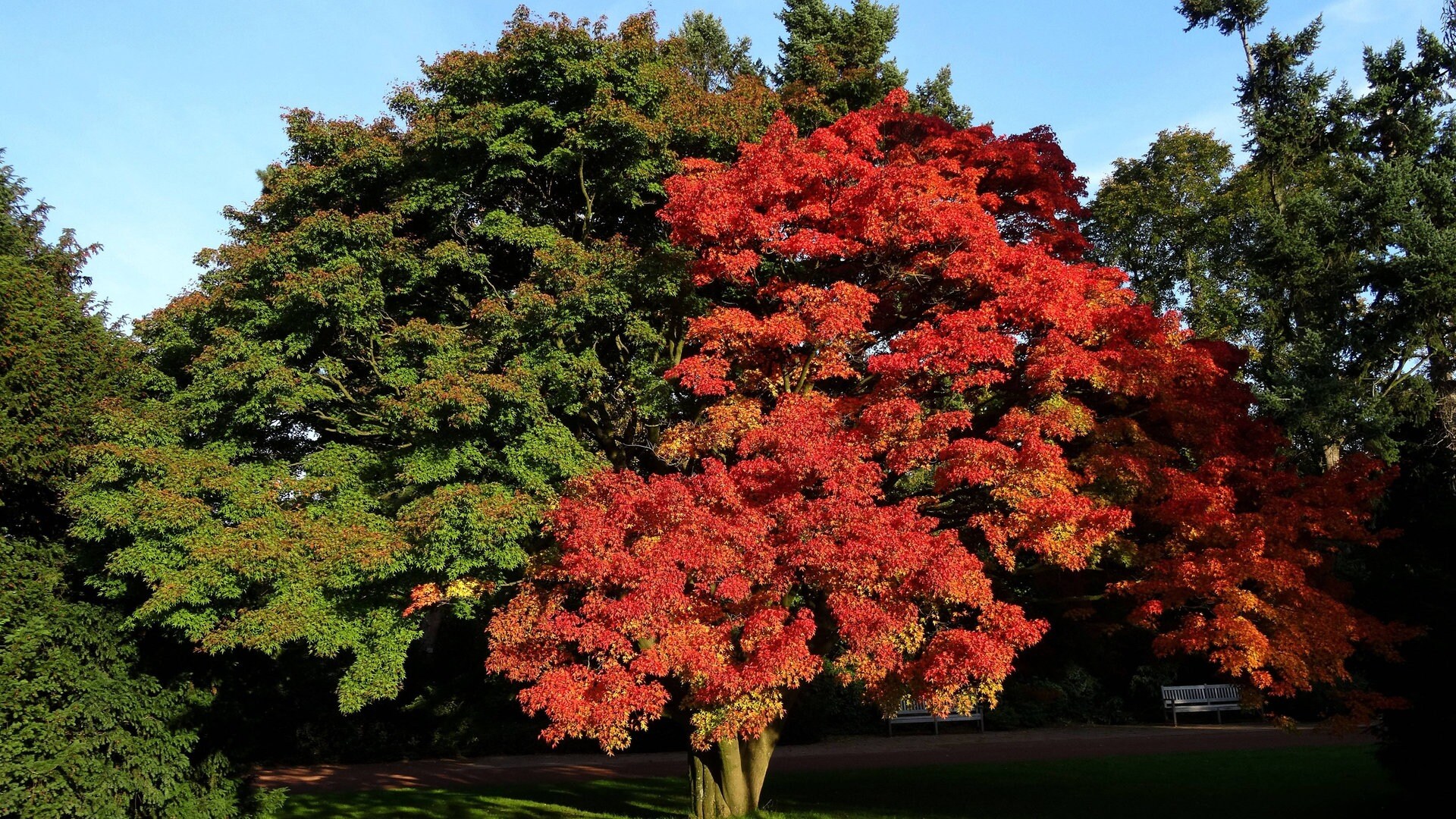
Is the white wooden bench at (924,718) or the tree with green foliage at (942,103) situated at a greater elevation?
the tree with green foliage at (942,103)

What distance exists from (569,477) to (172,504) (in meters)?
4.37

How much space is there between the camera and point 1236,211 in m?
24.9

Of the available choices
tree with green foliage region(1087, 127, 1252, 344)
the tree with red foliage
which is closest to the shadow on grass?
the tree with red foliage

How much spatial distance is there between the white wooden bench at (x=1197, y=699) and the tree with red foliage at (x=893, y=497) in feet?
47.2

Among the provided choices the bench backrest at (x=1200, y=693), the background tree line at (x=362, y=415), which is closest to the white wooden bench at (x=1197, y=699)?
the bench backrest at (x=1200, y=693)

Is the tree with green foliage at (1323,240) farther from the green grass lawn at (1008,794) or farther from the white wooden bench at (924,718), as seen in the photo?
the white wooden bench at (924,718)

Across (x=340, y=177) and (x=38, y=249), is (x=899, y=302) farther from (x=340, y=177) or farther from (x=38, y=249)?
(x=38, y=249)

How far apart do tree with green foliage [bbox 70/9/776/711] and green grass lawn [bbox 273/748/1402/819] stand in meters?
4.37

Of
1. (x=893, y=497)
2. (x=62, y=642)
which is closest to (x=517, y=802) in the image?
(x=62, y=642)

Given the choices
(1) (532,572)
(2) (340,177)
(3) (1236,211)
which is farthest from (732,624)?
(3) (1236,211)

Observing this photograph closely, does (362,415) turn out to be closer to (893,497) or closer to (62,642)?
(62,642)

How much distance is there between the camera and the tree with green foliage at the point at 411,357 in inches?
419

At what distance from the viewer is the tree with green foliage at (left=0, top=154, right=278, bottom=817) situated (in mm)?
11531

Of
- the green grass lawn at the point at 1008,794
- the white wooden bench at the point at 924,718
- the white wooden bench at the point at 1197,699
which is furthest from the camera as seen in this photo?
the white wooden bench at the point at 924,718
